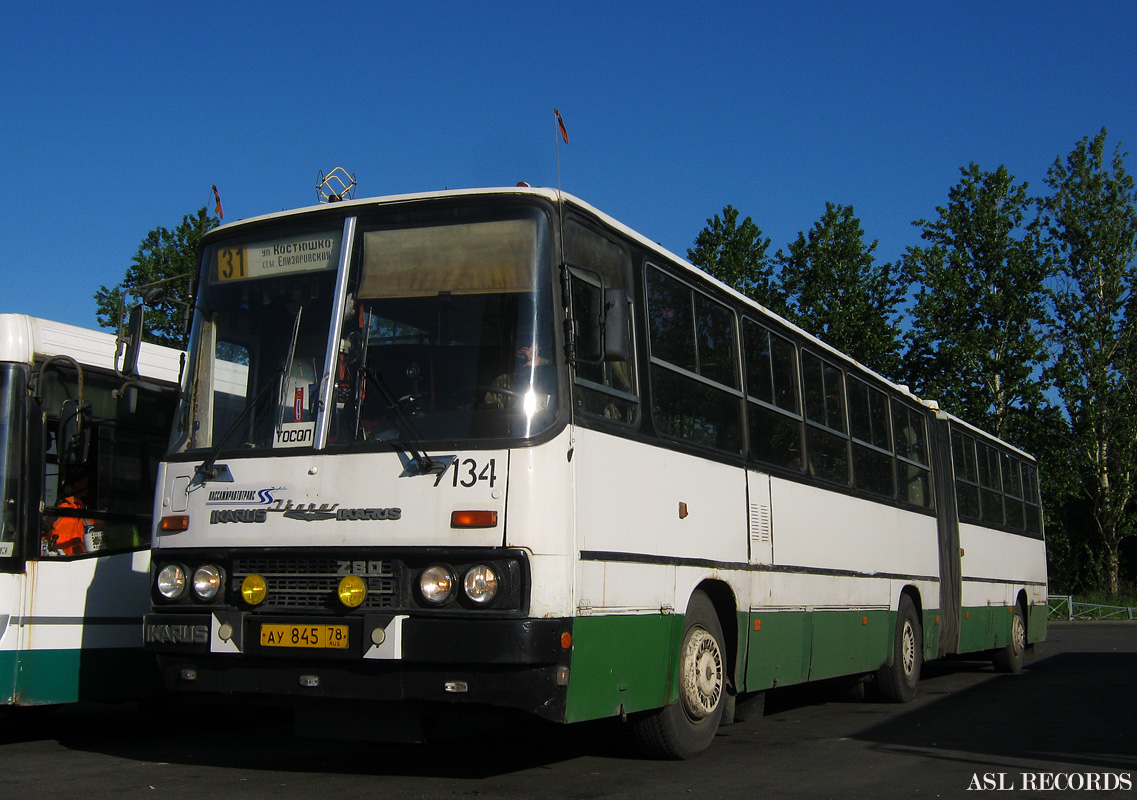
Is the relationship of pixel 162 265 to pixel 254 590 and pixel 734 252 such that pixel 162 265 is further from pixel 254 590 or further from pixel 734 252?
pixel 254 590

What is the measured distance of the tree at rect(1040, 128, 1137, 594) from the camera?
42.2 m

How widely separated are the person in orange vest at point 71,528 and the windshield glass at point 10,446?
14.6 inches

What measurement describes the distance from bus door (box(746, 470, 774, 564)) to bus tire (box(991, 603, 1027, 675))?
1012cm

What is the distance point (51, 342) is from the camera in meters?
9.20

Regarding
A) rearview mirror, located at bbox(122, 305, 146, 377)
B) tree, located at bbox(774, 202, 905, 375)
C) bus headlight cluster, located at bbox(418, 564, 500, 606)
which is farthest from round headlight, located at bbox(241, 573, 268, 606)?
tree, located at bbox(774, 202, 905, 375)

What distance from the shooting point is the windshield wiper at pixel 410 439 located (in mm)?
6477

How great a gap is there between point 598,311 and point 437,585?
1.78 m

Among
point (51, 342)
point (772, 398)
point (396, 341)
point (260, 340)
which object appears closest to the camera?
point (396, 341)

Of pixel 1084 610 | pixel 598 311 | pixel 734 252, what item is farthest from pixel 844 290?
pixel 598 311

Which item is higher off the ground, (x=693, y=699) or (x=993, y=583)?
(x=993, y=583)

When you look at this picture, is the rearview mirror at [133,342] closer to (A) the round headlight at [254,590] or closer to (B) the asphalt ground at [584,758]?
(A) the round headlight at [254,590]

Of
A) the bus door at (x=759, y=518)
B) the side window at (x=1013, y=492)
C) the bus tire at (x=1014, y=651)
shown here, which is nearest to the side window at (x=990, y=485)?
the side window at (x=1013, y=492)

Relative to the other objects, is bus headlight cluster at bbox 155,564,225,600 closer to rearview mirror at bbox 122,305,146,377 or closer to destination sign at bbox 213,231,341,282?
rearview mirror at bbox 122,305,146,377

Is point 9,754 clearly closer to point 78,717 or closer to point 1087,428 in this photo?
point 78,717
